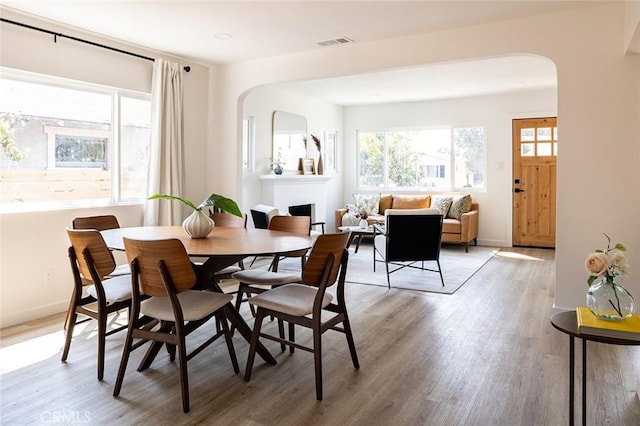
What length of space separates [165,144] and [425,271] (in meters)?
3.39

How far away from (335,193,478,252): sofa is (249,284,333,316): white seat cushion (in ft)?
13.9

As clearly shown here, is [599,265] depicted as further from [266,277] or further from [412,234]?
[412,234]

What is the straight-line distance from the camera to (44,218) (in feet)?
13.3

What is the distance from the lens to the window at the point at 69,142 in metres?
3.88

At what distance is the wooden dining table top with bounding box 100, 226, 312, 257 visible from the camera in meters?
2.67

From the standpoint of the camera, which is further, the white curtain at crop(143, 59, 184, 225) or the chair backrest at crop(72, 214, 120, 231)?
the white curtain at crop(143, 59, 184, 225)

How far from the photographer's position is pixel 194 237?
325 centimetres

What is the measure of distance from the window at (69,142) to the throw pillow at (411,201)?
476cm

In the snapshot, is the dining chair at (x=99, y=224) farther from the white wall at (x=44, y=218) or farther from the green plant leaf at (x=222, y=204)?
the green plant leaf at (x=222, y=204)

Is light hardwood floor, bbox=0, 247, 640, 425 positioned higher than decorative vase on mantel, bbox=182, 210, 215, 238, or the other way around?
decorative vase on mantel, bbox=182, 210, 215, 238

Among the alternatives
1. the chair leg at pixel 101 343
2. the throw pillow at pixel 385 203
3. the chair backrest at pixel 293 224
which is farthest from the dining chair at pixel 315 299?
the throw pillow at pixel 385 203

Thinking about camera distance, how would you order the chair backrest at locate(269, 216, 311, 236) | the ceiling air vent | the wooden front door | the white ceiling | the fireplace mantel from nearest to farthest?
the white ceiling < the chair backrest at locate(269, 216, 311, 236) < the ceiling air vent < the fireplace mantel < the wooden front door

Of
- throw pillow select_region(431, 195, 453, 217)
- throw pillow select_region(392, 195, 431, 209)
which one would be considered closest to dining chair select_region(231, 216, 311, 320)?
throw pillow select_region(431, 195, 453, 217)

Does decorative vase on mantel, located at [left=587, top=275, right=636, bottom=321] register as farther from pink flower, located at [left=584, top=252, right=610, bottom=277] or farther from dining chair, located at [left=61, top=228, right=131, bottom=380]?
dining chair, located at [left=61, top=228, right=131, bottom=380]
